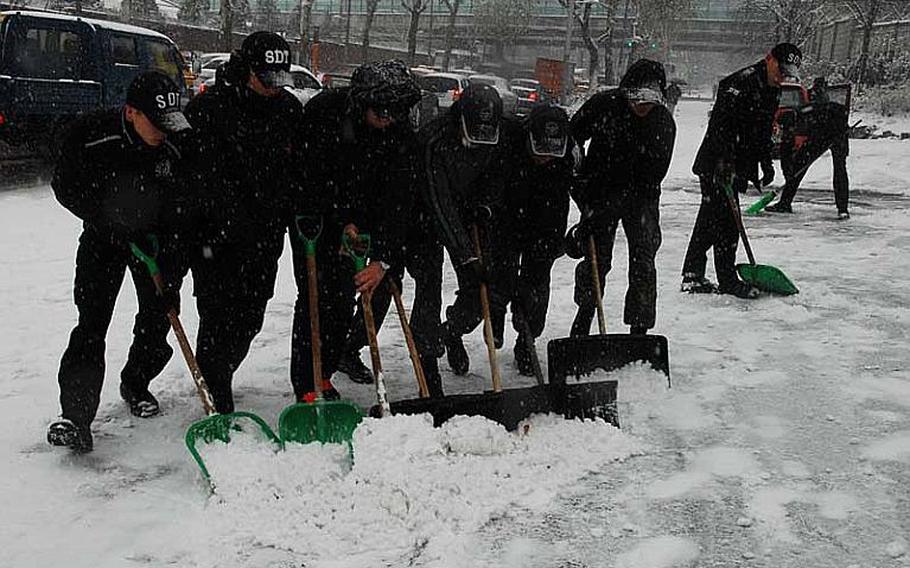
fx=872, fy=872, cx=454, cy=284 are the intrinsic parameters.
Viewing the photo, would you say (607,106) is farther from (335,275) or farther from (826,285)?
(826,285)

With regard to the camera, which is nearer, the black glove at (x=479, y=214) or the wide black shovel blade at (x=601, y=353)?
the black glove at (x=479, y=214)

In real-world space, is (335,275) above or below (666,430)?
above

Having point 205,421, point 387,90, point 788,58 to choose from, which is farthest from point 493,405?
point 788,58

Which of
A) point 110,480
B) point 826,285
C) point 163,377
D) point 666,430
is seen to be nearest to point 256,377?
point 163,377

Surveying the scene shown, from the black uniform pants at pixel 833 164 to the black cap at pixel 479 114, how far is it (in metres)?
7.40

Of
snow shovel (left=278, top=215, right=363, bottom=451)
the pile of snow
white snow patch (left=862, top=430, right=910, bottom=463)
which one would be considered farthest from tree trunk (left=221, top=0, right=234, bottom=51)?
white snow patch (left=862, top=430, right=910, bottom=463)

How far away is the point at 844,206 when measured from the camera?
1055cm

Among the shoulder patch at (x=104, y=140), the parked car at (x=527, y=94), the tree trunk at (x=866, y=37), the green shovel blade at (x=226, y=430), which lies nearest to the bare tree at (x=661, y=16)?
the tree trunk at (x=866, y=37)

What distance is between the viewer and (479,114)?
4004mm

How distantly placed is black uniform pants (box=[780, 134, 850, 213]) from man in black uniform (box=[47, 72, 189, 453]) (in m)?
8.53

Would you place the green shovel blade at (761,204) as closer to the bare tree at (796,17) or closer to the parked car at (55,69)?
the parked car at (55,69)

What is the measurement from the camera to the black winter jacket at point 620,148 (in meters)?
4.95

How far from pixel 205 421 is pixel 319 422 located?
472 mm

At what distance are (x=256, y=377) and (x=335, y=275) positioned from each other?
3.07ft
